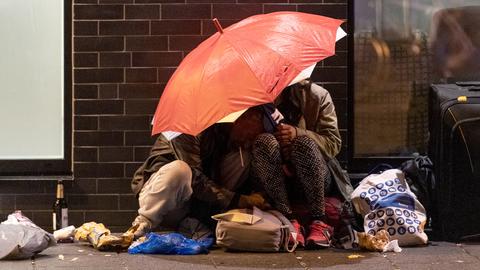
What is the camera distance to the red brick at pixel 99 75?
722 centimetres

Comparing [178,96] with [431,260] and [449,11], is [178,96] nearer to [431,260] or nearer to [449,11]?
[431,260]

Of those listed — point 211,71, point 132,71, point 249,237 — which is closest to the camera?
Result: point 211,71

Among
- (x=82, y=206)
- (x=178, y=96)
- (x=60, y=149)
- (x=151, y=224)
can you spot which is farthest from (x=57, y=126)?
(x=178, y=96)

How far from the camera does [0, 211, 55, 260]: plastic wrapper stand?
19.5ft

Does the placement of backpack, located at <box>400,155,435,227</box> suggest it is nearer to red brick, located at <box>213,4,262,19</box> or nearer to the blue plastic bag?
the blue plastic bag

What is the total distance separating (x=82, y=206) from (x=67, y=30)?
1395 mm

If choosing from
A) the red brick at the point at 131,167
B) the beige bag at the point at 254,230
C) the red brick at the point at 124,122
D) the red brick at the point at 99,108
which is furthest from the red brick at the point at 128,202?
the beige bag at the point at 254,230

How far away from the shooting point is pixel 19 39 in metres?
7.35

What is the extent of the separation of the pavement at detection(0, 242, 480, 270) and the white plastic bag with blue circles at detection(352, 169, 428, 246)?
0.12 metres

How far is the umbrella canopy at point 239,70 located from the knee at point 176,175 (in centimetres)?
48

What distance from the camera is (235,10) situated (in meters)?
7.21

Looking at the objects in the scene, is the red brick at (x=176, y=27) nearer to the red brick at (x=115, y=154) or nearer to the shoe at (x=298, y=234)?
the red brick at (x=115, y=154)

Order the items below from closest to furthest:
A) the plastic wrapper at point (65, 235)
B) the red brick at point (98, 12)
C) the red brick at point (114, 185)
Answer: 1. the plastic wrapper at point (65, 235)
2. the red brick at point (98, 12)
3. the red brick at point (114, 185)

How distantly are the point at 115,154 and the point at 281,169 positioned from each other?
1647mm
